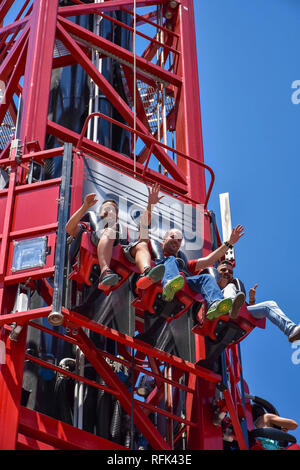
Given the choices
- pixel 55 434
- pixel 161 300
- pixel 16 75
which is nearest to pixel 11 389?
pixel 55 434

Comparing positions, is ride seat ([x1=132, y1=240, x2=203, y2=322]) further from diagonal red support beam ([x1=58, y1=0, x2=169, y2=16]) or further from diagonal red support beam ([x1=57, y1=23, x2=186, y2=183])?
diagonal red support beam ([x1=58, y1=0, x2=169, y2=16])

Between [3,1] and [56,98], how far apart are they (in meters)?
3.80

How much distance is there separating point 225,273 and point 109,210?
2.56 metres

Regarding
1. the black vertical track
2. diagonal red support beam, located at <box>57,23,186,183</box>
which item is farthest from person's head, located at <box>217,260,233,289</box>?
diagonal red support beam, located at <box>57,23,186,183</box>

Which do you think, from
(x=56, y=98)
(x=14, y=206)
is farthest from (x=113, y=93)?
(x=14, y=206)

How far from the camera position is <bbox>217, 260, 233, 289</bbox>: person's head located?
669 inches

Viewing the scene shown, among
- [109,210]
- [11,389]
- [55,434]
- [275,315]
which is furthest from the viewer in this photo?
[275,315]

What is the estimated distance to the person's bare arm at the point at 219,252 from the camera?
55.2 feet

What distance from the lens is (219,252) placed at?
16891 mm

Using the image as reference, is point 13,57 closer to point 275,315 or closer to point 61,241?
point 61,241

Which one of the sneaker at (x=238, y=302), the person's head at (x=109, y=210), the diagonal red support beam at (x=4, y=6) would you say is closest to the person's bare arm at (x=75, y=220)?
the person's head at (x=109, y=210)

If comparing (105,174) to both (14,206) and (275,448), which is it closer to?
(14,206)

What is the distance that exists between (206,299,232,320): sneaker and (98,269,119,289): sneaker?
1596 mm
